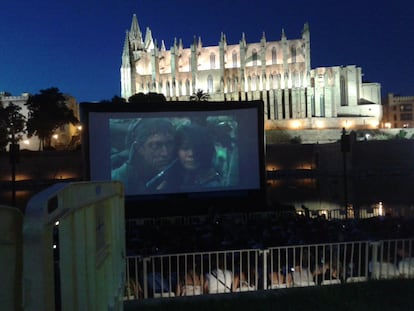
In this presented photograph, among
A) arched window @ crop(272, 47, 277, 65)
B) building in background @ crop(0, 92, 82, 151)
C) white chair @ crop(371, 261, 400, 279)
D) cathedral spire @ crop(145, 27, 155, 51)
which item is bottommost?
white chair @ crop(371, 261, 400, 279)

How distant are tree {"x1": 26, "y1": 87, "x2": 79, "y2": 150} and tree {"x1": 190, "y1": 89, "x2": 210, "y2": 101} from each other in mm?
18802

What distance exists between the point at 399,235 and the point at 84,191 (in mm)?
7158

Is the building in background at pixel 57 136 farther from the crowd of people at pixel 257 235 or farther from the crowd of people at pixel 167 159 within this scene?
the crowd of people at pixel 257 235

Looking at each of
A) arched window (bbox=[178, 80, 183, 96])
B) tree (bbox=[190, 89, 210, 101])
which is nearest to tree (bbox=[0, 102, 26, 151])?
tree (bbox=[190, 89, 210, 101])

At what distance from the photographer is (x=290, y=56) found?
71.5 m

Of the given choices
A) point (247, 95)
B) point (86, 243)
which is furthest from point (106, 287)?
point (247, 95)

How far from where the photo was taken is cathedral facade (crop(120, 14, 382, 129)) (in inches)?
2598

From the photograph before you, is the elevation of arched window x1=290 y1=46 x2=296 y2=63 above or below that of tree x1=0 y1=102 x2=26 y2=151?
above

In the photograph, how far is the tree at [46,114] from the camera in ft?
170

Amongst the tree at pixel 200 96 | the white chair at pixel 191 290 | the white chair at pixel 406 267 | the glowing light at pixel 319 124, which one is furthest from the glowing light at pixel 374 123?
the white chair at pixel 191 290

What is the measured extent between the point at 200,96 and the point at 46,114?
871 inches

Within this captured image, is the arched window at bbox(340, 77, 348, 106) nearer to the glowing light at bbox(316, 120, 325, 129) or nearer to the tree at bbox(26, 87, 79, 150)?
the glowing light at bbox(316, 120, 325, 129)

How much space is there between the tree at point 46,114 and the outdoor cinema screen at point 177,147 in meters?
38.3

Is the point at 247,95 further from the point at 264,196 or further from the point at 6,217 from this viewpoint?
the point at 6,217
